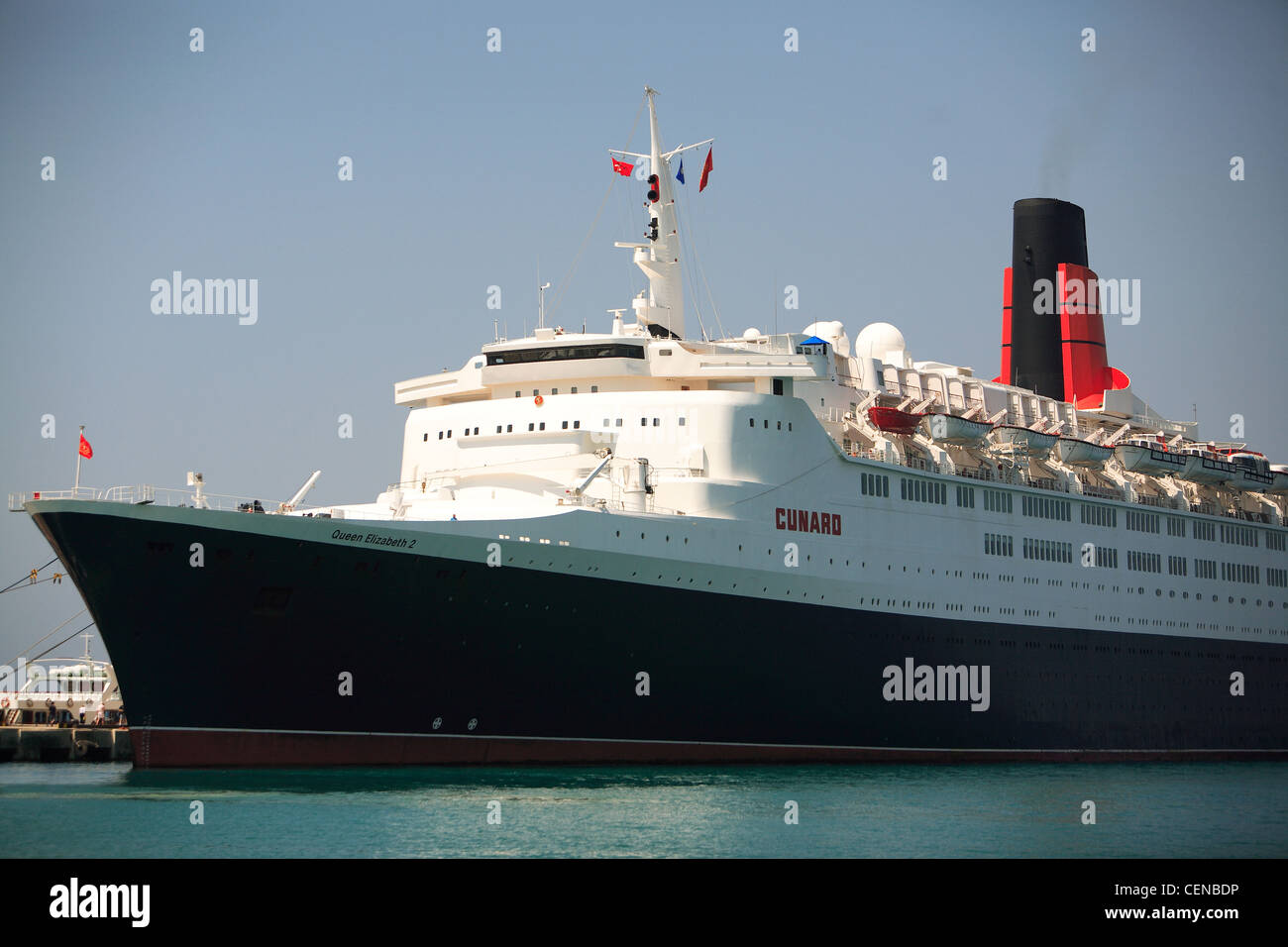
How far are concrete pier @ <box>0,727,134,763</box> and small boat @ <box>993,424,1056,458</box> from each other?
89.1ft

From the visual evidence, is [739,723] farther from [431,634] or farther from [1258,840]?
[1258,840]

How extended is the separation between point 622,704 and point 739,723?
3320 mm

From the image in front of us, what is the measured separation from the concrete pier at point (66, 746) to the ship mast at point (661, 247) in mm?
20852

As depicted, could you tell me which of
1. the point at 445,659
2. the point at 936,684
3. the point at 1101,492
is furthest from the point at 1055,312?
the point at 445,659

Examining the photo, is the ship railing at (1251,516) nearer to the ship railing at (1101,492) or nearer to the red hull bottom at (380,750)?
the ship railing at (1101,492)

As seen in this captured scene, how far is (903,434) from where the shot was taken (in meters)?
41.3

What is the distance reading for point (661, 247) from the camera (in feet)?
136

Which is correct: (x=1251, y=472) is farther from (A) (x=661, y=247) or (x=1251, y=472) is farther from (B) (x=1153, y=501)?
(A) (x=661, y=247)

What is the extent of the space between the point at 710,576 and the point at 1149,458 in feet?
68.5

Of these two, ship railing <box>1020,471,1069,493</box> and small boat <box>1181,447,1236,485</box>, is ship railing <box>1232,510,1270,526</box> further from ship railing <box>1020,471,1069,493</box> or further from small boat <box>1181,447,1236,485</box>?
ship railing <box>1020,471,1069,493</box>

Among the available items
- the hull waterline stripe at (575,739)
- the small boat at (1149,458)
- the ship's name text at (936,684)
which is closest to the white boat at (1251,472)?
the small boat at (1149,458)

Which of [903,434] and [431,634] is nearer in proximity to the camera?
[431,634]
